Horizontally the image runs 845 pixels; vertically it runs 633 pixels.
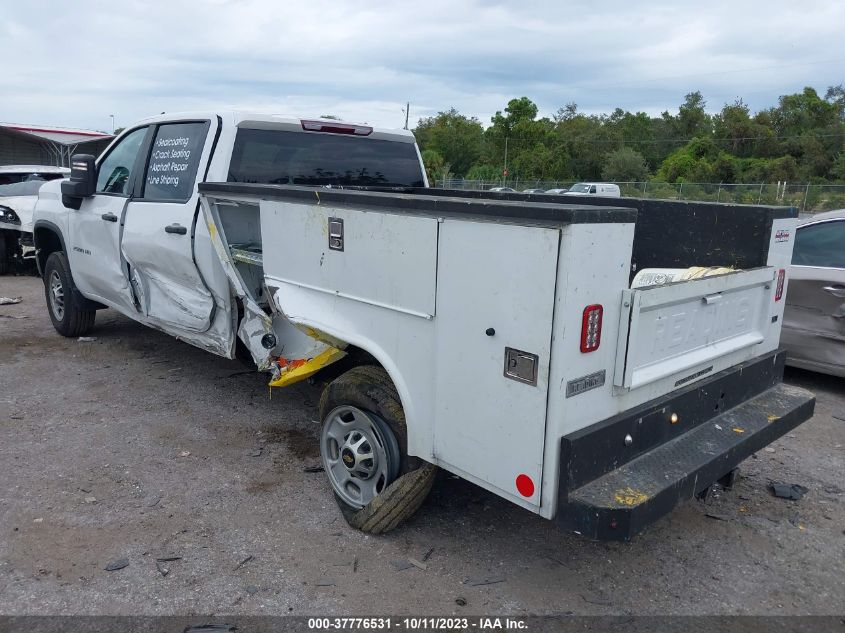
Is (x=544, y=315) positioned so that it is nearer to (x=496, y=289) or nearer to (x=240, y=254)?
(x=496, y=289)

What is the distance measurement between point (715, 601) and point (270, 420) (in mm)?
3318

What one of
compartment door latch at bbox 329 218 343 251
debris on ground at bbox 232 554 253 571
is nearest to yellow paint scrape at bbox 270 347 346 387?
compartment door latch at bbox 329 218 343 251

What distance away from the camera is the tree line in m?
48.6

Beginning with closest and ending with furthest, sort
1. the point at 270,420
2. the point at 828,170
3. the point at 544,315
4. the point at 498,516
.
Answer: the point at 544,315, the point at 498,516, the point at 270,420, the point at 828,170

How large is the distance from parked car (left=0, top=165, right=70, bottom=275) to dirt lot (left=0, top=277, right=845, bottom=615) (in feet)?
23.4

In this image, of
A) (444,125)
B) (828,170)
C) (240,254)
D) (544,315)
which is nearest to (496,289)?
(544,315)

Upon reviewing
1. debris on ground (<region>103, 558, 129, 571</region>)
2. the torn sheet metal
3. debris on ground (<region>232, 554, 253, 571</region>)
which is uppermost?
the torn sheet metal

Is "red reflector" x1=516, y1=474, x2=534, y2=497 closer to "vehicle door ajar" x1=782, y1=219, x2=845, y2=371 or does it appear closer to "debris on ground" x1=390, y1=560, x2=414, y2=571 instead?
"debris on ground" x1=390, y1=560, x2=414, y2=571

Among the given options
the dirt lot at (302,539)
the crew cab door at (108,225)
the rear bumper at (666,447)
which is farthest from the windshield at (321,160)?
the rear bumper at (666,447)

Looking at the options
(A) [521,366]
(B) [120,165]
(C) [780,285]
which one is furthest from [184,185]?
(C) [780,285]

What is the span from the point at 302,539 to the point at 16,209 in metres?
10.2

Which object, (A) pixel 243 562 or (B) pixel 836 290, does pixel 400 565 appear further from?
(B) pixel 836 290

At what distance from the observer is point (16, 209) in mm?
11344

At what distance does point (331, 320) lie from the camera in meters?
3.65
